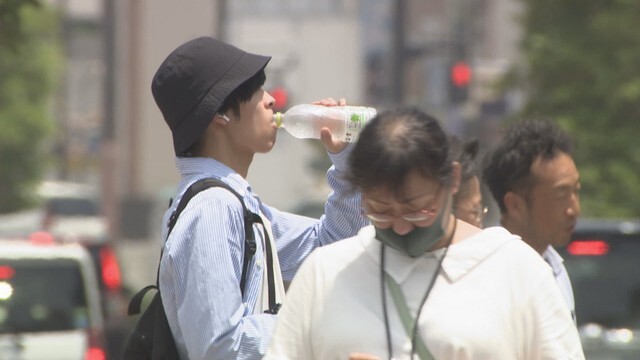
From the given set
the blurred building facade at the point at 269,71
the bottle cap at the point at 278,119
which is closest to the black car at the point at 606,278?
the bottle cap at the point at 278,119

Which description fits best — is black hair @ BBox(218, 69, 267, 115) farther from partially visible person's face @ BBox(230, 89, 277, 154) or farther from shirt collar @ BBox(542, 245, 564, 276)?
shirt collar @ BBox(542, 245, 564, 276)

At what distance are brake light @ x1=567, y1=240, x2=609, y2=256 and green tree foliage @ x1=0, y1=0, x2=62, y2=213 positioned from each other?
24229 millimetres

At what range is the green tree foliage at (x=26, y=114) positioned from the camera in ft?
109

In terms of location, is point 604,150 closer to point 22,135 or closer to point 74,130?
point 22,135

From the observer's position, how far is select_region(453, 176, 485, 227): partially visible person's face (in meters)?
4.46

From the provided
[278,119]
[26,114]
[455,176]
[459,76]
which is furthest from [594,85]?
[26,114]

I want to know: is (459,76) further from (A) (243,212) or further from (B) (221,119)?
(A) (243,212)

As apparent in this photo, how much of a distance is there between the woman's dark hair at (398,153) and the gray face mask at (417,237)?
0.08 meters

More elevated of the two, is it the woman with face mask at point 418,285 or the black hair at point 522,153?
the woman with face mask at point 418,285

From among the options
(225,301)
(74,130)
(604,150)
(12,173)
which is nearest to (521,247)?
(225,301)

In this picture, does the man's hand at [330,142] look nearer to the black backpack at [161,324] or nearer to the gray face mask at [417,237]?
the black backpack at [161,324]

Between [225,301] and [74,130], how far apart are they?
6575 centimetres

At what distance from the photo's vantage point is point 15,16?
9.12 metres

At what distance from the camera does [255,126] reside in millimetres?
3799
